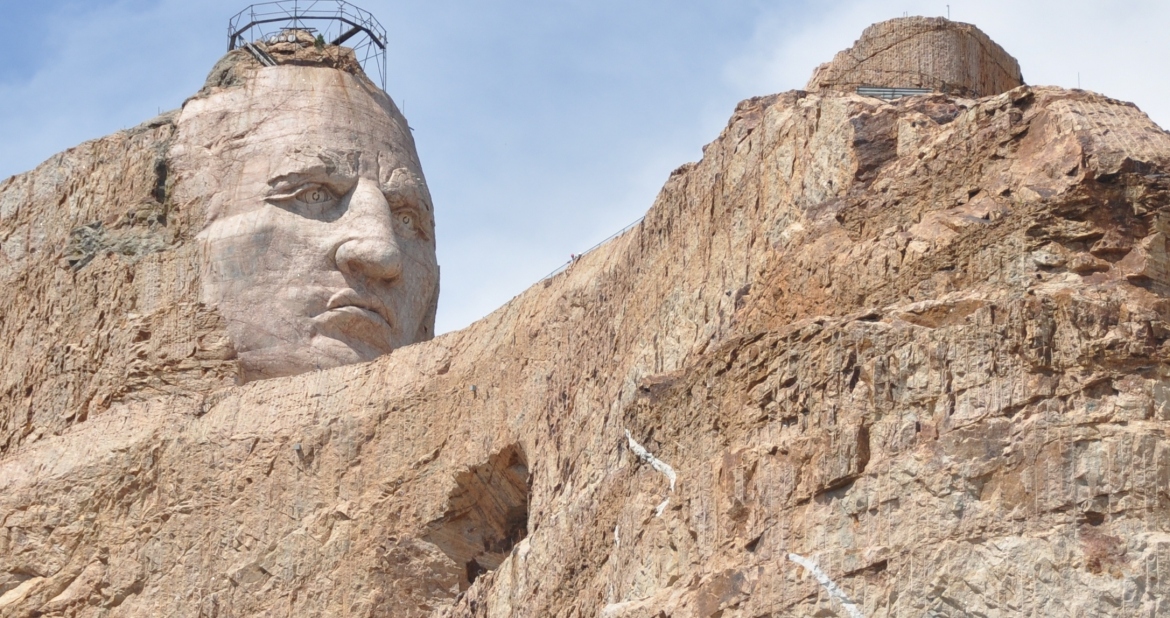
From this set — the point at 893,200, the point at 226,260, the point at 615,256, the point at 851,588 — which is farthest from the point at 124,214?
the point at 851,588

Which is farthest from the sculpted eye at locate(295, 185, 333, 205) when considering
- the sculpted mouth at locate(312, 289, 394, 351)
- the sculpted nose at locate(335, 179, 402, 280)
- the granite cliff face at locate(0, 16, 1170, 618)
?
the granite cliff face at locate(0, 16, 1170, 618)

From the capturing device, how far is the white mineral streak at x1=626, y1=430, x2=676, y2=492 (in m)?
15.9

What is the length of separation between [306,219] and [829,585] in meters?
11.8

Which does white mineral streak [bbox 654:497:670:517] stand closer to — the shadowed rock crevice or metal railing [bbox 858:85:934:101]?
metal railing [bbox 858:85:934:101]

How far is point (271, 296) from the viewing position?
24438 mm

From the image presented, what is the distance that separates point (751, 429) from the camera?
50.0 ft

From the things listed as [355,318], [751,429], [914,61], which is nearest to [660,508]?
[751,429]

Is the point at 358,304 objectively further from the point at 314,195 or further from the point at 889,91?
the point at 889,91

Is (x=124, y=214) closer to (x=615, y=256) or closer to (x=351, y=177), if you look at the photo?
(x=351, y=177)

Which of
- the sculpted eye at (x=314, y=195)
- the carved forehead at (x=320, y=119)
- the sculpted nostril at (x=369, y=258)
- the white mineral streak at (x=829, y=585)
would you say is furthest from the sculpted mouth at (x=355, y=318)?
the white mineral streak at (x=829, y=585)

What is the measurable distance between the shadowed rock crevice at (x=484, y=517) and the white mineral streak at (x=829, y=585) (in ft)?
21.3

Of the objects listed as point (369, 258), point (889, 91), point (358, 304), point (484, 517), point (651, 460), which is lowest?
point (651, 460)

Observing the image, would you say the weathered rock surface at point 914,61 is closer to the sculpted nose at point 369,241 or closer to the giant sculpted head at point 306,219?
the sculpted nose at point 369,241

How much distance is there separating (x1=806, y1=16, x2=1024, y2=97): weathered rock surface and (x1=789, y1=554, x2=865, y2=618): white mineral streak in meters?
4.68
